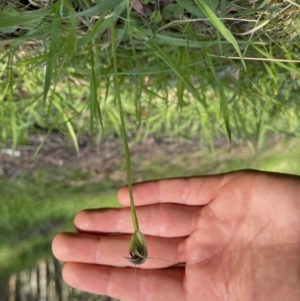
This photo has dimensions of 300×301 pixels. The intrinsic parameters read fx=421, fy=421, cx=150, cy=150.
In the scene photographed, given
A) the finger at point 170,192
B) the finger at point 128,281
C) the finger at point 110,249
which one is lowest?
the finger at point 128,281

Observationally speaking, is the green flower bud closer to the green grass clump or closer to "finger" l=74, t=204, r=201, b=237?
the green grass clump

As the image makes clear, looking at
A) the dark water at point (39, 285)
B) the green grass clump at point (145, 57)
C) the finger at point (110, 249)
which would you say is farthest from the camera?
the dark water at point (39, 285)

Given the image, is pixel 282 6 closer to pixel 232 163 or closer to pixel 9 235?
pixel 232 163

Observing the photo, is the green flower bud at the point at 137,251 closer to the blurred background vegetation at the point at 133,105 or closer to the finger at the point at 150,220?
the blurred background vegetation at the point at 133,105

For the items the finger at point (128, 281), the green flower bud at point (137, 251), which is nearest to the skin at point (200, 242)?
the finger at point (128, 281)

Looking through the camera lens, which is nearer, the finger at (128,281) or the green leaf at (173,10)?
the green leaf at (173,10)

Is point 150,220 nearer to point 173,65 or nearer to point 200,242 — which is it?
point 200,242

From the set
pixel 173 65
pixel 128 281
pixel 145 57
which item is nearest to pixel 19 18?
pixel 173 65

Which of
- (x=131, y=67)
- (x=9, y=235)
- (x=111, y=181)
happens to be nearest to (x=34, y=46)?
(x=131, y=67)
